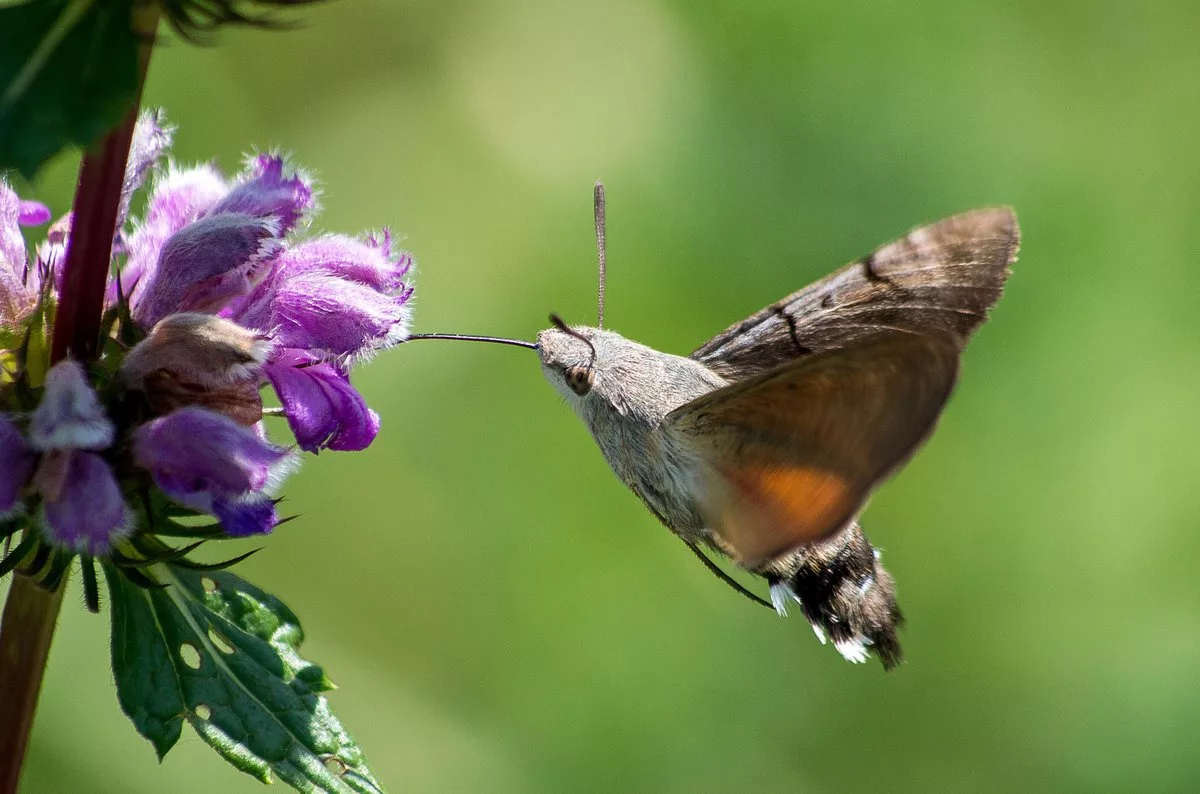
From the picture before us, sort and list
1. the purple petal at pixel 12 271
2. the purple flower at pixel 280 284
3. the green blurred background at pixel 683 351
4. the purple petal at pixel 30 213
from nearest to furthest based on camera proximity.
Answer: the purple petal at pixel 12 271 < the purple flower at pixel 280 284 < the purple petal at pixel 30 213 < the green blurred background at pixel 683 351

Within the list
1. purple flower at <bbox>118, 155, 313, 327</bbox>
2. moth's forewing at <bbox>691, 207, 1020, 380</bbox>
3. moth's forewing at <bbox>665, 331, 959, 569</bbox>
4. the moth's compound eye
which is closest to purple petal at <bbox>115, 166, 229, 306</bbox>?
purple flower at <bbox>118, 155, 313, 327</bbox>

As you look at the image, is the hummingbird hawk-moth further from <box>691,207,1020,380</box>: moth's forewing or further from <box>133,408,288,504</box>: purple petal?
<box>133,408,288,504</box>: purple petal

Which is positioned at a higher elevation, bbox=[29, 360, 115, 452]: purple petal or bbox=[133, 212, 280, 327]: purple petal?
bbox=[133, 212, 280, 327]: purple petal

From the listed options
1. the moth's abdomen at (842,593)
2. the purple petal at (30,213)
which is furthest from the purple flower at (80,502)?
the moth's abdomen at (842,593)

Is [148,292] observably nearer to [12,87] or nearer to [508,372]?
[12,87]

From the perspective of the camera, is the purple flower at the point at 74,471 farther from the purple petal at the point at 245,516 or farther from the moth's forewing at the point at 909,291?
the moth's forewing at the point at 909,291

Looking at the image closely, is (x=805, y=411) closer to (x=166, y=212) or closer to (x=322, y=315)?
(x=322, y=315)

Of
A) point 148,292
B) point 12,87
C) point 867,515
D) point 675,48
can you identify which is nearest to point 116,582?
point 148,292
